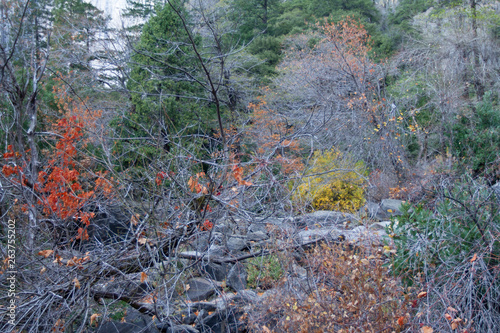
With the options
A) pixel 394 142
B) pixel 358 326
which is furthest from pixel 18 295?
pixel 394 142

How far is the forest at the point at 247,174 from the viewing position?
115 inches

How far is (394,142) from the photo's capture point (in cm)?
921

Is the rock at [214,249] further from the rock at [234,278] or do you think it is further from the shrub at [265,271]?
the rock at [234,278]

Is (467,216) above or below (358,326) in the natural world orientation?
above

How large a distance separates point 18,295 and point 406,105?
11.2m

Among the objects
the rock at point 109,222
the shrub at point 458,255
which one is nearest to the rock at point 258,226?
the rock at point 109,222

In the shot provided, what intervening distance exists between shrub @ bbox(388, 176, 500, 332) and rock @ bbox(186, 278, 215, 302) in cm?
278

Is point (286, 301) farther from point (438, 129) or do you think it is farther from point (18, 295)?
point (438, 129)

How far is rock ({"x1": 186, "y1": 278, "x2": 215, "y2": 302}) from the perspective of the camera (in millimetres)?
5105

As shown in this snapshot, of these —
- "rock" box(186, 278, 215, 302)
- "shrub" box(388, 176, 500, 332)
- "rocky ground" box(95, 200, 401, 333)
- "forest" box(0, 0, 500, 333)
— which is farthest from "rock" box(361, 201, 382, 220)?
"rock" box(186, 278, 215, 302)

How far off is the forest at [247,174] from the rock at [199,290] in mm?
28

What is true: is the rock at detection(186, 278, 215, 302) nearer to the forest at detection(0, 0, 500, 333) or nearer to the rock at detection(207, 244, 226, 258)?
the forest at detection(0, 0, 500, 333)

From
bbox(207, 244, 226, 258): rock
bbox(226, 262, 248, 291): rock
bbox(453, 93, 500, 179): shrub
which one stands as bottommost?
bbox(226, 262, 248, 291): rock

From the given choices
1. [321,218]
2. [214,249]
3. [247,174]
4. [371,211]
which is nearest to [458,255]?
[247,174]
